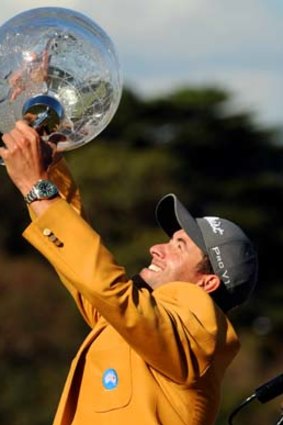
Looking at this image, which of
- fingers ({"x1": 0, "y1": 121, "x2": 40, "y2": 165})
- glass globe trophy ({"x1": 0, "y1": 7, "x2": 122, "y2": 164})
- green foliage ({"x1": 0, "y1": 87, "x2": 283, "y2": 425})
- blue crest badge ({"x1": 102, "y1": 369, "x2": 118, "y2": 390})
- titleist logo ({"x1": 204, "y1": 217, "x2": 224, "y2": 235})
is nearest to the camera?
fingers ({"x1": 0, "y1": 121, "x2": 40, "y2": 165})

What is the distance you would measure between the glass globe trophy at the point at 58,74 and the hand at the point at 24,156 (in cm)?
20

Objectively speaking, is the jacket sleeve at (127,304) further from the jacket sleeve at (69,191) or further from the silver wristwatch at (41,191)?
the jacket sleeve at (69,191)

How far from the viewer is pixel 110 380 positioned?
6520mm

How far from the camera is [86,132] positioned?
21.3 ft

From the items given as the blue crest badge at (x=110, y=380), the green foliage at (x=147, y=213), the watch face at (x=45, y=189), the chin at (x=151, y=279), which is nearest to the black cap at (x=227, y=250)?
the chin at (x=151, y=279)

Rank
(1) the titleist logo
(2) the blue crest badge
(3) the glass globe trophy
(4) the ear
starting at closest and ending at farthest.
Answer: (3) the glass globe trophy
(2) the blue crest badge
(4) the ear
(1) the titleist logo

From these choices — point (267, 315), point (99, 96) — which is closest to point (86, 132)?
point (99, 96)

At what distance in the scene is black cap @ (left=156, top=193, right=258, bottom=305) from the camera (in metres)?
6.78

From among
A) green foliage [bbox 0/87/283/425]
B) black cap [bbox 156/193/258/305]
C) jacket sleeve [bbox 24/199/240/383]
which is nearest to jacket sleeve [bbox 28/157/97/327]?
black cap [bbox 156/193/258/305]

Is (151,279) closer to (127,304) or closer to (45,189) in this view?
(127,304)

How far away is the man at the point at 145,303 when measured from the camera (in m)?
6.11

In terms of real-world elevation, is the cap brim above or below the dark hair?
above

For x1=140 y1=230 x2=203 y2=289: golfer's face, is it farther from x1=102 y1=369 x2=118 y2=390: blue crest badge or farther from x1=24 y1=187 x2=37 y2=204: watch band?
x1=24 y1=187 x2=37 y2=204: watch band

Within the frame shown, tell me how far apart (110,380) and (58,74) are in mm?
1104
